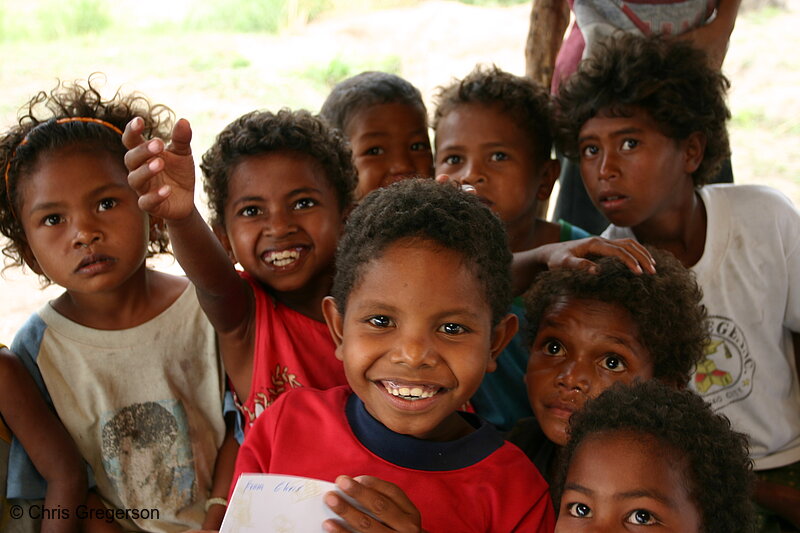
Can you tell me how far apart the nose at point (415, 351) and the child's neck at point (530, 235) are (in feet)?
3.82

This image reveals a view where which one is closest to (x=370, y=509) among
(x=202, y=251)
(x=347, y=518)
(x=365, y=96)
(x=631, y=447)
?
(x=347, y=518)

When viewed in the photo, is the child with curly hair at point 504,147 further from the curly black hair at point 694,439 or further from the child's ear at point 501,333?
the curly black hair at point 694,439

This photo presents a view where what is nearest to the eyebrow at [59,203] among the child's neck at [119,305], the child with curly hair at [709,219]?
the child's neck at [119,305]

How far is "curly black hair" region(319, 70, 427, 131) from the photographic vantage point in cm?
294

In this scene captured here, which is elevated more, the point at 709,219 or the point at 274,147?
the point at 274,147

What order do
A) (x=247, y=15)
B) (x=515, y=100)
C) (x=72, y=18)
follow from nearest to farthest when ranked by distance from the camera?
(x=515, y=100), (x=72, y=18), (x=247, y=15)

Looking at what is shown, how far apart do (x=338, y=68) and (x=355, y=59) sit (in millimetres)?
704

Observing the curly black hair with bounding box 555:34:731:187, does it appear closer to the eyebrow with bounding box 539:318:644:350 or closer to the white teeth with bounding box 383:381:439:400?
the eyebrow with bounding box 539:318:644:350

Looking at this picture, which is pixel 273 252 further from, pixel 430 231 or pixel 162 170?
pixel 430 231

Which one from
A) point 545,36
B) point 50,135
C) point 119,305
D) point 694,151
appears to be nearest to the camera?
point 50,135

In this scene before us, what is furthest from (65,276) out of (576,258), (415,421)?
(576,258)

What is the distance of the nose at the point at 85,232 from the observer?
2004 mm

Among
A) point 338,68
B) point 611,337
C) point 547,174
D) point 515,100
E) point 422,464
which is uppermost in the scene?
point 338,68

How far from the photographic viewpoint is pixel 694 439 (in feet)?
4.77
